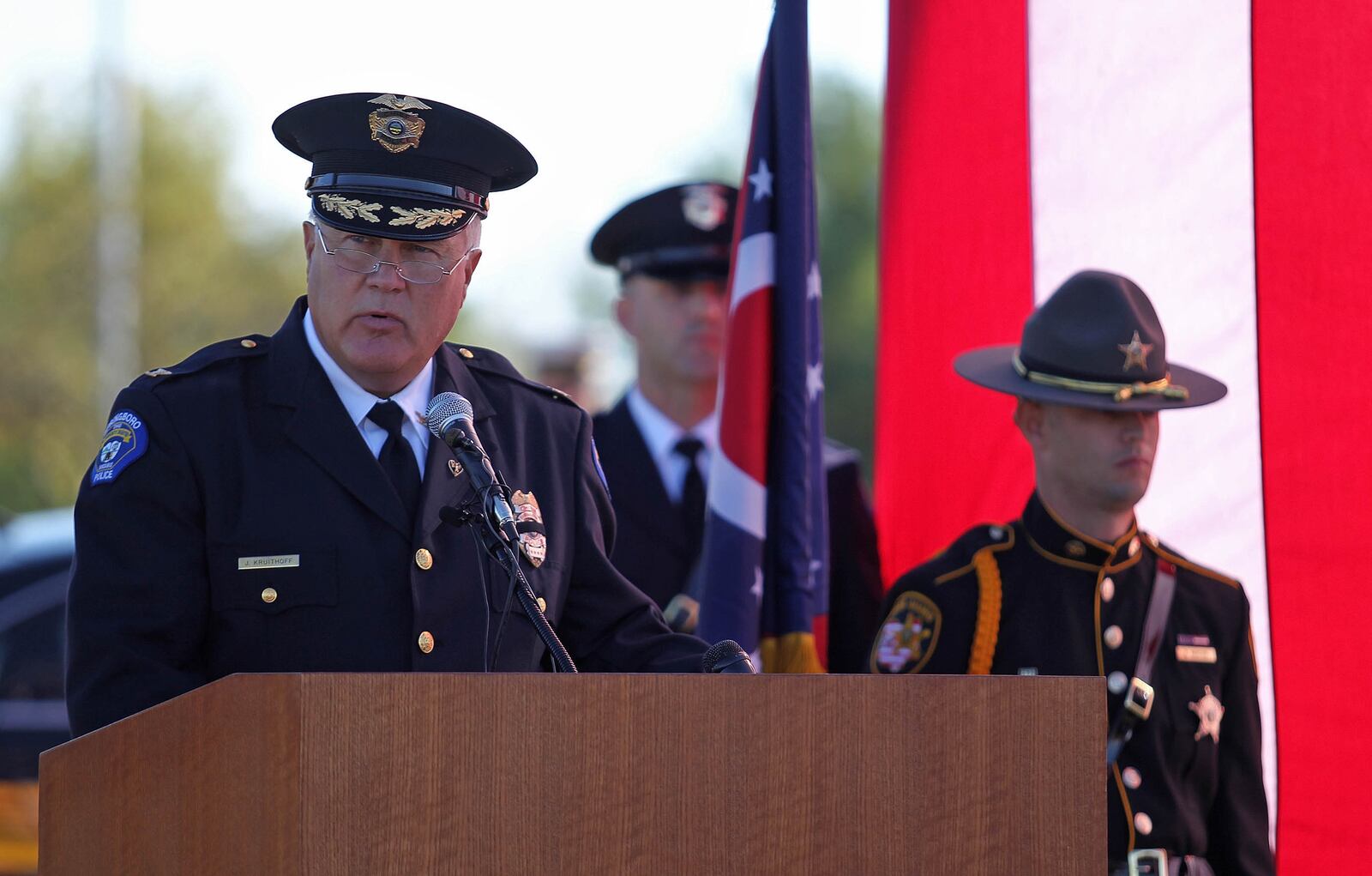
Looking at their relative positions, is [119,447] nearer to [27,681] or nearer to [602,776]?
[602,776]

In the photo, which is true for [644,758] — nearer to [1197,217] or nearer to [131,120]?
[1197,217]

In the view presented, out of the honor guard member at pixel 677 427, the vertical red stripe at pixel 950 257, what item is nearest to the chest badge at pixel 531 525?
the honor guard member at pixel 677 427

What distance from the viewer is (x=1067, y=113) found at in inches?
183

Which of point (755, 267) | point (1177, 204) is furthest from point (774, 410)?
point (1177, 204)

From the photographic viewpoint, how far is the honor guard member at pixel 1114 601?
12.2ft

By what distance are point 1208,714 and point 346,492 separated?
1.94m

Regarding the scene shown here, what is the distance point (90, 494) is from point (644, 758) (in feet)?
3.74

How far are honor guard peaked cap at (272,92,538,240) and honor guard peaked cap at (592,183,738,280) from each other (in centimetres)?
234

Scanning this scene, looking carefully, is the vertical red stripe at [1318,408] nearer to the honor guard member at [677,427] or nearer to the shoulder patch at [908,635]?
the shoulder patch at [908,635]

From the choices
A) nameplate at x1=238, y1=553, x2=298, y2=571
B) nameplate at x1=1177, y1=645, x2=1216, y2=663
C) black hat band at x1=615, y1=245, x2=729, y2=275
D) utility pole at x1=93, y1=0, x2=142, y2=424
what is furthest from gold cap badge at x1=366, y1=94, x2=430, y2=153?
utility pole at x1=93, y1=0, x2=142, y2=424

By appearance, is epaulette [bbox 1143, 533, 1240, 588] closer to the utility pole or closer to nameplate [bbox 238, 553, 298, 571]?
nameplate [bbox 238, 553, 298, 571]

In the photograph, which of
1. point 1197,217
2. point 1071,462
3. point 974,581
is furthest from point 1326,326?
point 974,581

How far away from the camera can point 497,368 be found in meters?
3.38

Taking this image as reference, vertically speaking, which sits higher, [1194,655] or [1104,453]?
[1104,453]
